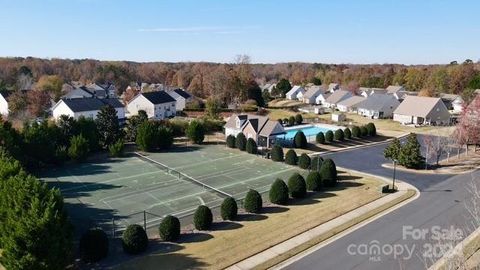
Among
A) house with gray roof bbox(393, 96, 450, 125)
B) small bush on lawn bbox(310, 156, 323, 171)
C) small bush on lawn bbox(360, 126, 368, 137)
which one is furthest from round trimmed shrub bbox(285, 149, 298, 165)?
house with gray roof bbox(393, 96, 450, 125)

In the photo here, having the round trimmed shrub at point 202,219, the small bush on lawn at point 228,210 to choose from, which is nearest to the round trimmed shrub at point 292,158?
the small bush on lawn at point 228,210

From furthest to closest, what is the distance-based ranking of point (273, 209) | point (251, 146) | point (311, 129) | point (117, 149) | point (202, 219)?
point (311, 129) < point (251, 146) < point (117, 149) < point (273, 209) < point (202, 219)

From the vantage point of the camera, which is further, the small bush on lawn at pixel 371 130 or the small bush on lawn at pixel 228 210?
the small bush on lawn at pixel 371 130

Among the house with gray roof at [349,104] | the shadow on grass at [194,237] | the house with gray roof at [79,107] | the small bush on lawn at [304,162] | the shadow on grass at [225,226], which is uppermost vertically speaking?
the house with gray roof at [349,104]

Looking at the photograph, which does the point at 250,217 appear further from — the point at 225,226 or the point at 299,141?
the point at 299,141

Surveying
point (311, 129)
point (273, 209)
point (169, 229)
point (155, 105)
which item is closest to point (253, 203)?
point (273, 209)

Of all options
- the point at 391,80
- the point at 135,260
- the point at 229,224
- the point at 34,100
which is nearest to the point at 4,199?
the point at 135,260

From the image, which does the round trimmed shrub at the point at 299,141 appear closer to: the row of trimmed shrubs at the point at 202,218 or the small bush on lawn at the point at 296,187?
the row of trimmed shrubs at the point at 202,218
